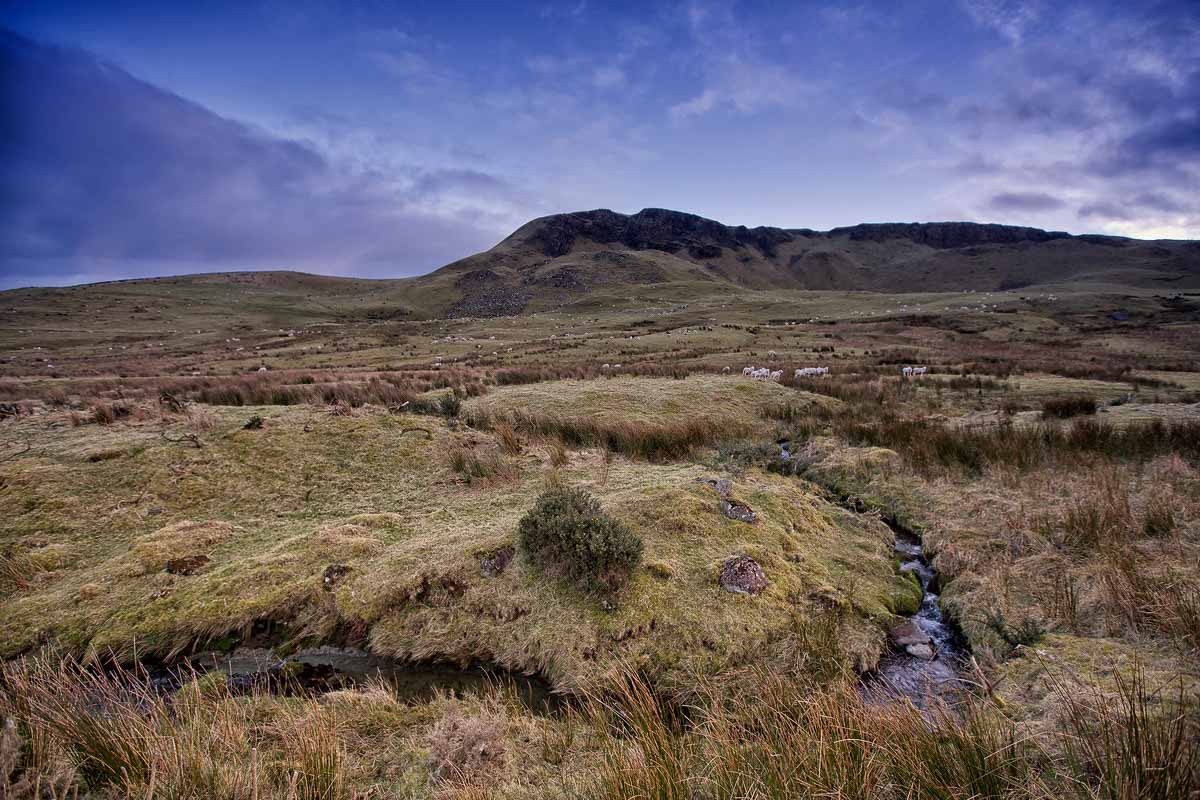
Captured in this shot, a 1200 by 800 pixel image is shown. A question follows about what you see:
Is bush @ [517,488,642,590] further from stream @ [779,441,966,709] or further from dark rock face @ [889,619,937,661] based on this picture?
dark rock face @ [889,619,937,661]

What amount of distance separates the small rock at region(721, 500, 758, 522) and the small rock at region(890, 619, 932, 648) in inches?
82.6

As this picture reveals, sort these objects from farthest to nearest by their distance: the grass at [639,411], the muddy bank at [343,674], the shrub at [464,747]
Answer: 1. the grass at [639,411]
2. the muddy bank at [343,674]
3. the shrub at [464,747]

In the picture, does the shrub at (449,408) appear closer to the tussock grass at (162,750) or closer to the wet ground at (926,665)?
the tussock grass at (162,750)

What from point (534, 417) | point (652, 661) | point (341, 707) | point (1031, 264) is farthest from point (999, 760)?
point (1031, 264)

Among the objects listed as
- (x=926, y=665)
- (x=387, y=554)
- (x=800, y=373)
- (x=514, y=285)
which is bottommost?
(x=926, y=665)

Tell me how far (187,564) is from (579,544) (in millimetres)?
5165

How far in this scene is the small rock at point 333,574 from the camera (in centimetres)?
595

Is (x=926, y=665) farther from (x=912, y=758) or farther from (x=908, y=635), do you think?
(x=912, y=758)

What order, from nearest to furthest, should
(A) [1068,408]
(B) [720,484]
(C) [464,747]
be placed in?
(C) [464,747] < (B) [720,484] < (A) [1068,408]

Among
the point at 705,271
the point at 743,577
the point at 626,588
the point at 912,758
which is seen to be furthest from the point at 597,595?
the point at 705,271

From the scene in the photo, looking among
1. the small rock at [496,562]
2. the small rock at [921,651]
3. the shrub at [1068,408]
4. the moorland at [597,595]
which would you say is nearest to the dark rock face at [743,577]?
the moorland at [597,595]

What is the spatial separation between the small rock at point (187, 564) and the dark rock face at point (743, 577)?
21.9ft

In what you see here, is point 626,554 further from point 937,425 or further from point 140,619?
point 937,425

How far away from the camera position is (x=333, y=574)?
605 cm
